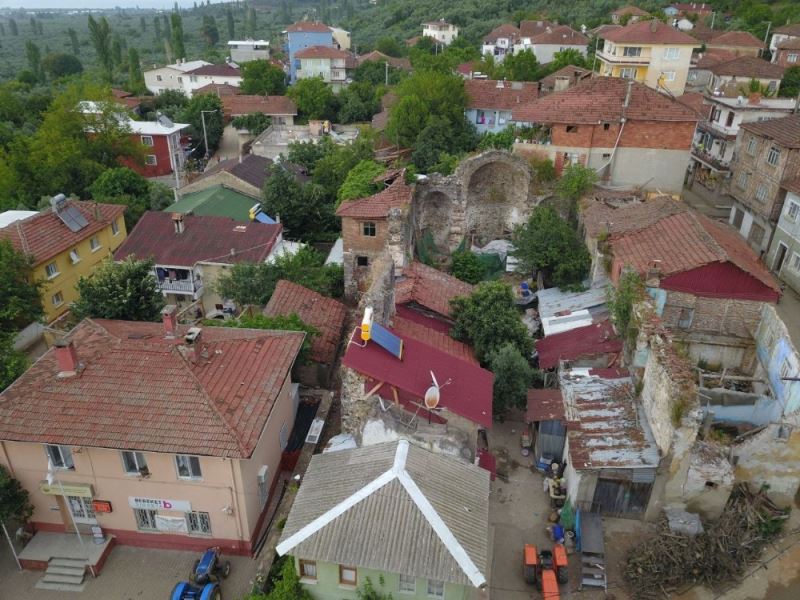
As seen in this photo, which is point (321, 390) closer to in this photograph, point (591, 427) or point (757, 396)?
point (591, 427)

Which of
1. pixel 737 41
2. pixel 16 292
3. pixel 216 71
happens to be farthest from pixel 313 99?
pixel 737 41

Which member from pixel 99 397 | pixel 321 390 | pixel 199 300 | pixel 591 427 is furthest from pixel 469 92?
pixel 99 397

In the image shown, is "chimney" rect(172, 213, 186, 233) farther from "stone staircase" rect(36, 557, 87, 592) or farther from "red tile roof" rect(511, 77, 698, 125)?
"stone staircase" rect(36, 557, 87, 592)

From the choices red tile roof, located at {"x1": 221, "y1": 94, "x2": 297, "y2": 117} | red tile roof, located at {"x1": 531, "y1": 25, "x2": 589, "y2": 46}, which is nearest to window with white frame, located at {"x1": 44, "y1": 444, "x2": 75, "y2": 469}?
red tile roof, located at {"x1": 221, "y1": 94, "x2": 297, "y2": 117}

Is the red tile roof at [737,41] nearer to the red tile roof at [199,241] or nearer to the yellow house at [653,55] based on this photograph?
the yellow house at [653,55]

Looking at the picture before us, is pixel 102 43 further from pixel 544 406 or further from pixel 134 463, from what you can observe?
pixel 544 406
